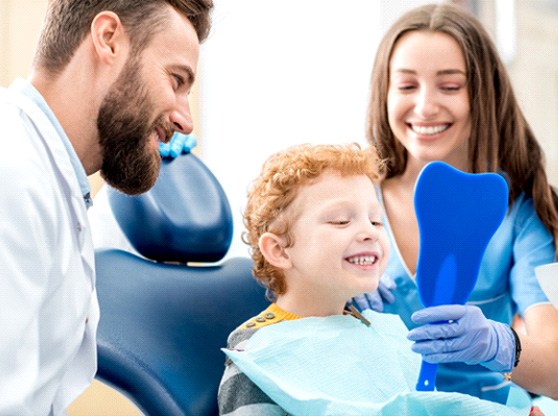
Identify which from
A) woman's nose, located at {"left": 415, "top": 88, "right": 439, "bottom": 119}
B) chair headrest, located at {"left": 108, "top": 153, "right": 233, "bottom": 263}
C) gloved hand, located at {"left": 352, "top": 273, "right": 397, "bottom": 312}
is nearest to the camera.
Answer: chair headrest, located at {"left": 108, "top": 153, "right": 233, "bottom": 263}

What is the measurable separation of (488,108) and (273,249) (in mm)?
760

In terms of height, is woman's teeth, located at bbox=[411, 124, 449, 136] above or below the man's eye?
below

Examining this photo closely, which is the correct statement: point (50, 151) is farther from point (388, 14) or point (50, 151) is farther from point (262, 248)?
point (388, 14)

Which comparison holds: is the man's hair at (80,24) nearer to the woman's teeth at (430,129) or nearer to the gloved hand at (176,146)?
the gloved hand at (176,146)

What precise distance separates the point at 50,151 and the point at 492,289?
1119 mm

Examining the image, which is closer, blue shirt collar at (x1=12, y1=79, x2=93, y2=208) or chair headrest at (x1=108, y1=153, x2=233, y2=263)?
blue shirt collar at (x1=12, y1=79, x2=93, y2=208)

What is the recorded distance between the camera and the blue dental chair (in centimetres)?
144

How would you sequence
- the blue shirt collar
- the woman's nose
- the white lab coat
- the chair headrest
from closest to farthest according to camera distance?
the white lab coat, the blue shirt collar, the chair headrest, the woman's nose

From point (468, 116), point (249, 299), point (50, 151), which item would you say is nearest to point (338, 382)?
point (249, 299)

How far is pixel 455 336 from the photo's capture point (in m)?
1.43

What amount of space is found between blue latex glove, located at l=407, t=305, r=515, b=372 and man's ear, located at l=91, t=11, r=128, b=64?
2.25 feet

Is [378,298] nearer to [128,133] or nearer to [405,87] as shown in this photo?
[405,87]

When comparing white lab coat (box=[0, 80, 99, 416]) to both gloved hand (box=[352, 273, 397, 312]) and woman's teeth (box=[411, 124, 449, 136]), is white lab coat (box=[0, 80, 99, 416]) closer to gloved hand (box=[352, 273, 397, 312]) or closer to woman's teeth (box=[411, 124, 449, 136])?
gloved hand (box=[352, 273, 397, 312])

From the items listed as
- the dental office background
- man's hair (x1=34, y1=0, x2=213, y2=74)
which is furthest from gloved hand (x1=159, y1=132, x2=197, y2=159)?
the dental office background
